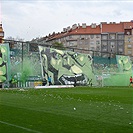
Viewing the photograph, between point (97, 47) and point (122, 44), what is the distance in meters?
9.57

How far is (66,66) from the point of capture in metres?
42.7

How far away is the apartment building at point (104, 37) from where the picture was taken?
377 ft

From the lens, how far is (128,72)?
5184 centimetres

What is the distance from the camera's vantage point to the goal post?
4697cm

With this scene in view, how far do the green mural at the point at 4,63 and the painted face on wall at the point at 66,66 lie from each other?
510 centimetres

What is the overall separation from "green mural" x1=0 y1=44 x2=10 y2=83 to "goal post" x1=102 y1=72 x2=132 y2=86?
16.4m

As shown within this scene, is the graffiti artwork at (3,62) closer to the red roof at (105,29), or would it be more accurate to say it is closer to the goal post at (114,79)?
the goal post at (114,79)

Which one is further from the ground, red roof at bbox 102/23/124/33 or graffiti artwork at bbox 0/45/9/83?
red roof at bbox 102/23/124/33

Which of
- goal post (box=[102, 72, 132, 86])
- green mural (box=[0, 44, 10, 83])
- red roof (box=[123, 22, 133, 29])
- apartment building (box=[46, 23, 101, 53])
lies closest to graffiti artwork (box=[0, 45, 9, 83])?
green mural (box=[0, 44, 10, 83])

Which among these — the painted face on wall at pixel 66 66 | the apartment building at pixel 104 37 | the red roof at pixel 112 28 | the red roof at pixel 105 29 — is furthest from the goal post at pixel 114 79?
the red roof at pixel 105 29

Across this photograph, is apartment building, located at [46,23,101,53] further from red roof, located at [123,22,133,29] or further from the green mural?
the green mural

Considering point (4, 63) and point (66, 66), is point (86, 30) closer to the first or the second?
point (66, 66)

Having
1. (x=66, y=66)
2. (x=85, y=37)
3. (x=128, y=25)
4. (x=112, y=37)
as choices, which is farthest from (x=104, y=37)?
(x=66, y=66)

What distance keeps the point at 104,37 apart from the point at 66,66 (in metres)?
76.2
